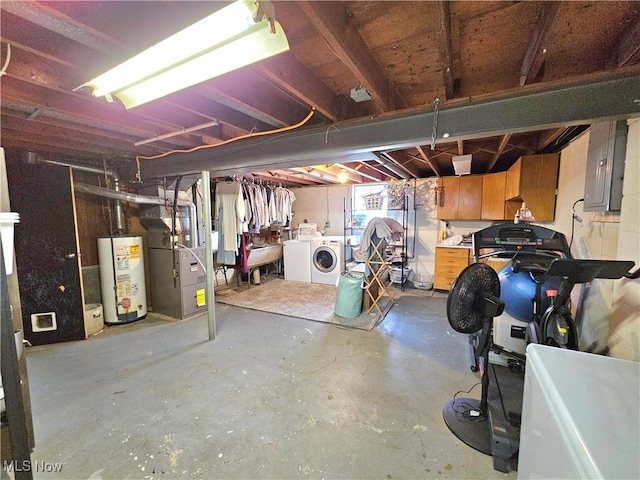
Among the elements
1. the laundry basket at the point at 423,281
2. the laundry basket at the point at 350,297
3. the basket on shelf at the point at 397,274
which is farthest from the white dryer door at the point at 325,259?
the laundry basket at the point at 423,281

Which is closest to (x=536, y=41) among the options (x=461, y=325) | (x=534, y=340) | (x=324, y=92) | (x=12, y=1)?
(x=324, y=92)

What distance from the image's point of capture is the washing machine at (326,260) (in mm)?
5195

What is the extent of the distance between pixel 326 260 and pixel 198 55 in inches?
177

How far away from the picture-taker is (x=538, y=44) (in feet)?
4.05

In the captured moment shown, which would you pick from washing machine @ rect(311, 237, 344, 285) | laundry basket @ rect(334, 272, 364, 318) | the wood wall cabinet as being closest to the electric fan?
laundry basket @ rect(334, 272, 364, 318)

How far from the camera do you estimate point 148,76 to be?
1301 mm

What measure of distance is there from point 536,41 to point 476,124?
439mm

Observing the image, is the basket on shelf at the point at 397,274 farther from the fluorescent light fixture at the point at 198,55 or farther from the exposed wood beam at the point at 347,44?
the fluorescent light fixture at the point at 198,55

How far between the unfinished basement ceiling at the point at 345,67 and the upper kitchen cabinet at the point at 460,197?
6.45ft

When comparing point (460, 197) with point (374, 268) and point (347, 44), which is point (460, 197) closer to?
point (374, 268)

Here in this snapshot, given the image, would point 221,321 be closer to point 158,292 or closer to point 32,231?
point 158,292

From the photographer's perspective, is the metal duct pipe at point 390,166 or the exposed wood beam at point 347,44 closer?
the exposed wood beam at point 347,44

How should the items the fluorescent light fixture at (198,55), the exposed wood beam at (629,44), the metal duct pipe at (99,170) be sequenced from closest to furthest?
the fluorescent light fixture at (198,55)
the exposed wood beam at (629,44)
the metal duct pipe at (99,170)

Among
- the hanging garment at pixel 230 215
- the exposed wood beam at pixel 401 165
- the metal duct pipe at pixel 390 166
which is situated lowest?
the hanging garment at pixel 230 215
